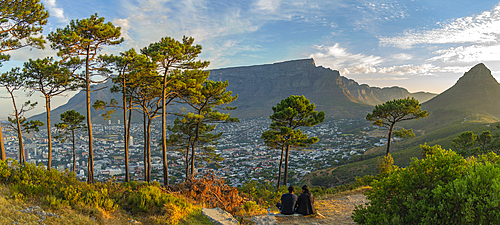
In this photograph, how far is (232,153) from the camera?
6212 centimetres

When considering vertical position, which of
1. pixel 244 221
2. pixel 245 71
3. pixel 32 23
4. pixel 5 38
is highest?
pixel 245 71

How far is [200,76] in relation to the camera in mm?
16203

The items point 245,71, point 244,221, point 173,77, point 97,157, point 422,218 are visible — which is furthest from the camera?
point 245,71

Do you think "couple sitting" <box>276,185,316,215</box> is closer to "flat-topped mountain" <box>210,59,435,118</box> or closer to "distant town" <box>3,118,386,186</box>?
"distant town" <box>3,118,386,186</box>

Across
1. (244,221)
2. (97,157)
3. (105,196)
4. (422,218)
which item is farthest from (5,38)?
(97,157)

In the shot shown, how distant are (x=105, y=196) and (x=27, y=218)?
1653mm

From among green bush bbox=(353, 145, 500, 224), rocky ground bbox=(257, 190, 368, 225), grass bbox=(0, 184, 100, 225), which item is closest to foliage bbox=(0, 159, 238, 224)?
grass bbox=(0, 184, 100, 225)

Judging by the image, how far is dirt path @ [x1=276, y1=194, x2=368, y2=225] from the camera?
6.93 metres

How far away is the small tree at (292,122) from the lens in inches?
687

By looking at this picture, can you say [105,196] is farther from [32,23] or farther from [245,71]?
[245,71]

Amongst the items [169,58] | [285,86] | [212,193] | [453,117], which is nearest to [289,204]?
[212,193]

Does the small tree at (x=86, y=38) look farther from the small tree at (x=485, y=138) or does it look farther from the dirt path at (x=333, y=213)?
the small tree at (x=485, y=138)

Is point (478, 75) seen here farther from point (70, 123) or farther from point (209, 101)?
point (70, 123)

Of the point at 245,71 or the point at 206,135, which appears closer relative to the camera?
the point at 206,135
